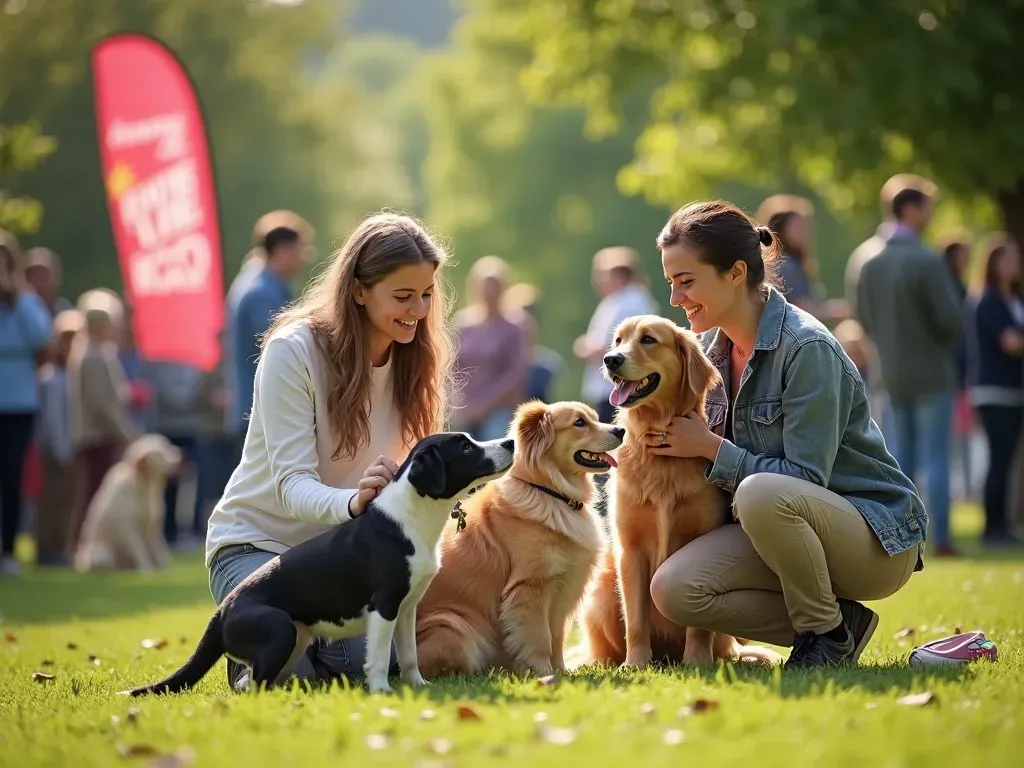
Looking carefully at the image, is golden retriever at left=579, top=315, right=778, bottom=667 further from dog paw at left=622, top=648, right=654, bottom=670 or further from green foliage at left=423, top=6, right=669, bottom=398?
green foliage at left=423, top=6, right=669, bottom=398

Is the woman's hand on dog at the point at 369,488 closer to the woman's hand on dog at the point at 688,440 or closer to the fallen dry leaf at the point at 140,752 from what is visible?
the woman's hand on dog at the point at 688,440

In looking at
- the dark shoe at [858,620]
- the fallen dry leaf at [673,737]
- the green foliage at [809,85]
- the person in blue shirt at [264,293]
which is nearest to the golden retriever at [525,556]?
the dark shoe at [858,620]

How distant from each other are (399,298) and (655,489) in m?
1.31

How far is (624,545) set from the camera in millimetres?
5234

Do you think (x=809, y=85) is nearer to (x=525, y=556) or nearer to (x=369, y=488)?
(x=525, y=556)

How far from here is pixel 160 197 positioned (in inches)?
548

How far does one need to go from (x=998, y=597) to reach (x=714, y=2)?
800 cm

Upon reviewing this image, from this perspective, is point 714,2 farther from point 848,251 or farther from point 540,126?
point 540,126

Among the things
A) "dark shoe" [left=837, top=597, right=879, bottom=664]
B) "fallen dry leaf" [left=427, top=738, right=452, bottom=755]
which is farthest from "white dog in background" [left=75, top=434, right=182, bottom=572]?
"fallen dry leaf" [left=427, top=738, right=452, bottom=755]

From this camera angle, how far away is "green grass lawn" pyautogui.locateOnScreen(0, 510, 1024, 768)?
328cm

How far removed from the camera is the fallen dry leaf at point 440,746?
11.0ft

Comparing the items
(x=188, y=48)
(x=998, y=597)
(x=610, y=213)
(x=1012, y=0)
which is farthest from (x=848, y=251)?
(x=998, y=597)

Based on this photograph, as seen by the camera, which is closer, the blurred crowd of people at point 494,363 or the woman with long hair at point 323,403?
the woman with long hair at point 323,403

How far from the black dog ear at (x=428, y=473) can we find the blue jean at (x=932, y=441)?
6770mm
